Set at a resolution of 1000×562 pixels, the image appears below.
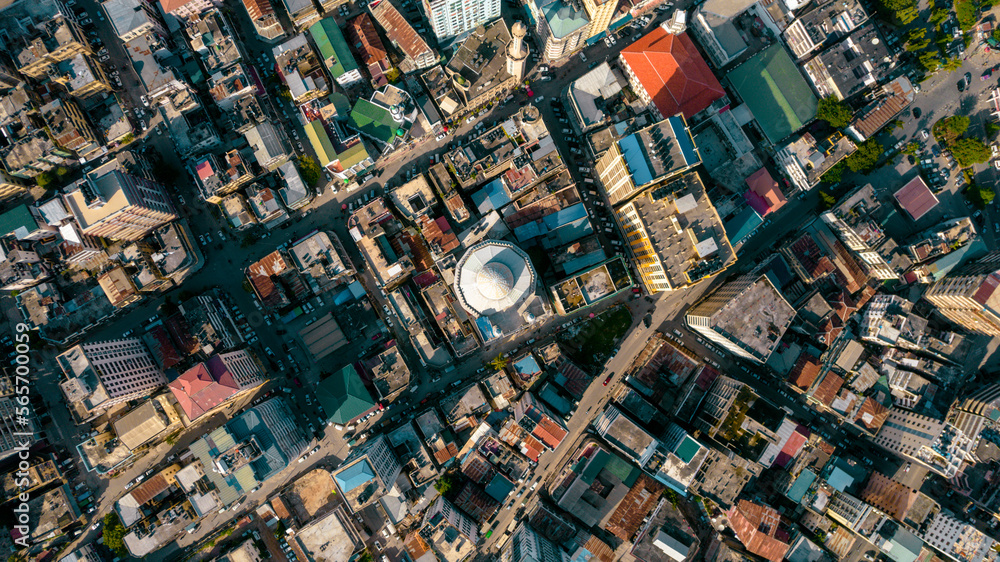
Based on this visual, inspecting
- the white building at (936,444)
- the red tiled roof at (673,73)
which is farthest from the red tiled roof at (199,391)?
the white building at (936,444)

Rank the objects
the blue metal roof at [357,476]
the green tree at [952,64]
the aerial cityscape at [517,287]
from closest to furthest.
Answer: the blue metal roof at [357,476] → the aerial cityscape at [517,287] → the green tree at [952,64]

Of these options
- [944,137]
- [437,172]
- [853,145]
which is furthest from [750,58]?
[437,172]

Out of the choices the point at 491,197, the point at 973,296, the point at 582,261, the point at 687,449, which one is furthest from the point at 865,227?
the point at 491,197

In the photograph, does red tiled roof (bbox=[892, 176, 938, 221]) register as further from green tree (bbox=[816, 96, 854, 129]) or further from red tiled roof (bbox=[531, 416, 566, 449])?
red tiled roof (bbox=[531, 416, 566, 449])

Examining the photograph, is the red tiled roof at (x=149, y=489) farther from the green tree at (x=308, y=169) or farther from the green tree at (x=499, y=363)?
the green tree at (x=499, y=363)

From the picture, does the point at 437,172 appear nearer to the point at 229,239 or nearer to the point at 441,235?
the point at 441,235

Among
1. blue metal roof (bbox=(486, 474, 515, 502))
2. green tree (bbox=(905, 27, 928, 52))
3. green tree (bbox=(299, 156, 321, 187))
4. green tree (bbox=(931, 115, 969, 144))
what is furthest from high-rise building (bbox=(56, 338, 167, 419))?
green tree (bbox=(905, 27, 928, 52))
